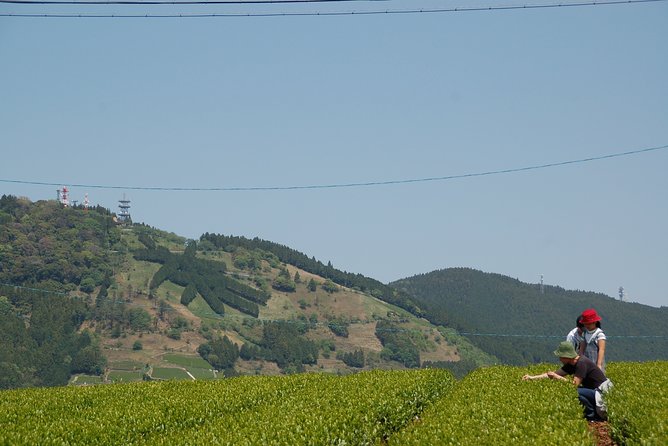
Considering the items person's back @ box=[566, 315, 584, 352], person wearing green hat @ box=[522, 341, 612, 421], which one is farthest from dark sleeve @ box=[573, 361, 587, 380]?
person's back @ box=[566, 315, 584, 352]

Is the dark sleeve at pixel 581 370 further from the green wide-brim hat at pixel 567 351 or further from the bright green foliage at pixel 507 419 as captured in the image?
the bright green foliage at pixel 507 419

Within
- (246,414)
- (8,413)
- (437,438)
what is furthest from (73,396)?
(437,438)

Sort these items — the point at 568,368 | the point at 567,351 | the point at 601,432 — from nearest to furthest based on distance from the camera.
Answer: the point at 601,432 → the point at 567,351 → the point at 568,368

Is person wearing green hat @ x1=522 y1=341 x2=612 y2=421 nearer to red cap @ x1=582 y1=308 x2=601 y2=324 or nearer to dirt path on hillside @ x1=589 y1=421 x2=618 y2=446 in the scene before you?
dirt path on hillside @ x1=589 y1=421 x2=618 y2=446

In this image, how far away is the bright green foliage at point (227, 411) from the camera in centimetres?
1902

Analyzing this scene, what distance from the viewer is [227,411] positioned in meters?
25.7

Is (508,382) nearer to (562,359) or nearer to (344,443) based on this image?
(562,359)

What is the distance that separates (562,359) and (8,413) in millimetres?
15232

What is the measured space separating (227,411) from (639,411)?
A: 40.9ft

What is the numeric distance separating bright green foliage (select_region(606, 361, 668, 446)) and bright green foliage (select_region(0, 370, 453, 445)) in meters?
5.66

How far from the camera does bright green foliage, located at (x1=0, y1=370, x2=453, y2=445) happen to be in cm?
1902

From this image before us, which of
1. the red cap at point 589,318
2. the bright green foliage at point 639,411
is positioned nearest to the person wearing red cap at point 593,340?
the red cap at point 589,318

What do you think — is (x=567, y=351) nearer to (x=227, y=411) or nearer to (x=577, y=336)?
(x=577, y=336)

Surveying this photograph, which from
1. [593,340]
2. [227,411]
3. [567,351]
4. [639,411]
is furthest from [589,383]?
[227,411]
